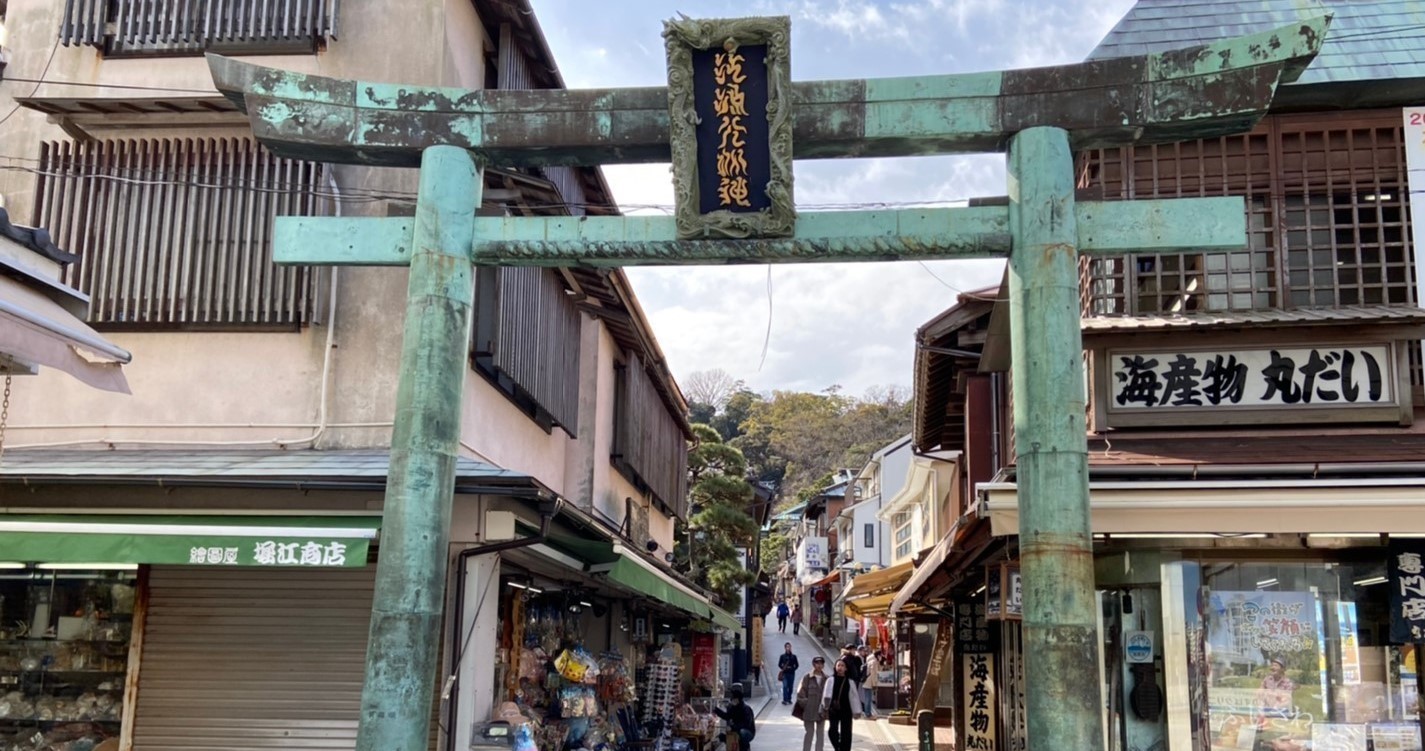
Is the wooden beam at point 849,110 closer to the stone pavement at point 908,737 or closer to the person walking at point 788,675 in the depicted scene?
the stone pavement at point 908,737

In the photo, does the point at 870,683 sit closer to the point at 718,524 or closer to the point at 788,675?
the point at 788,675

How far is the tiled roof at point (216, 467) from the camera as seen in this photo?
906 cm

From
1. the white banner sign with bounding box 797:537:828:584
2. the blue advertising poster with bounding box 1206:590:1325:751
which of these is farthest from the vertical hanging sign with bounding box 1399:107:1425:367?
the white banner sign with bounding box 797:537:828:584

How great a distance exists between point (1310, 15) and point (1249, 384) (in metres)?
4.38

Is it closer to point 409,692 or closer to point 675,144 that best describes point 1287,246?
point 675,144

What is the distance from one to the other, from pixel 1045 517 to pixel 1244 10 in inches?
309

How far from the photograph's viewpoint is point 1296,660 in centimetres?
1061

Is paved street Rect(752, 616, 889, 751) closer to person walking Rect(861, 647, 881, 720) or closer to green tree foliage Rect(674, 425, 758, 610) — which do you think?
person walking Rect(861, 647, 881, 720)

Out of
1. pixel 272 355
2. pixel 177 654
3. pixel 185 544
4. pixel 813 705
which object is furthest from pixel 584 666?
pixel 813 705

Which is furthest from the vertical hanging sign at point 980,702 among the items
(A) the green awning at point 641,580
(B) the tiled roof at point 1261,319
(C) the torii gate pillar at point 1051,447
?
(C) the torii gate pillar at point 1051,447

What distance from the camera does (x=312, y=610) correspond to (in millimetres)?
10328

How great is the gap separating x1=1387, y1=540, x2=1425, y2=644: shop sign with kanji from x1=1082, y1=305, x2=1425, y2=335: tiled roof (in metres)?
2.09

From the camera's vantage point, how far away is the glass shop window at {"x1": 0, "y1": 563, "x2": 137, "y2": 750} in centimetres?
1023

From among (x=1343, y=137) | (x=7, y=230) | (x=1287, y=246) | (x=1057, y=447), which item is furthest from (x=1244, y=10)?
(x=7, y=230)
